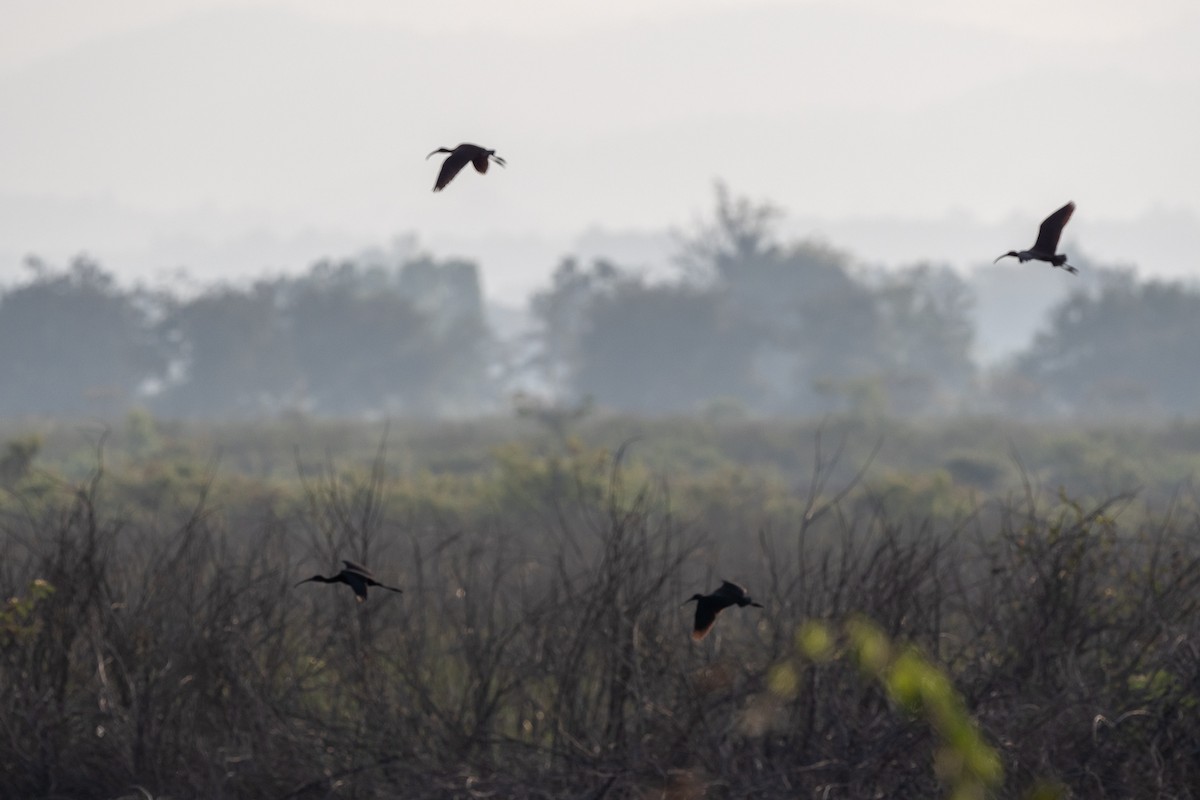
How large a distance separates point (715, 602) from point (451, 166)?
0.96 meters

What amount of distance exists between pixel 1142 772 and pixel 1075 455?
23199 mm

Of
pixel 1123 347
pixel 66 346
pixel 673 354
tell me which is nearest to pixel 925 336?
pixel 1123 347

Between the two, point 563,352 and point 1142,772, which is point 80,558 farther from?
point 563,352

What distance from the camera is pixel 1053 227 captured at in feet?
8.71

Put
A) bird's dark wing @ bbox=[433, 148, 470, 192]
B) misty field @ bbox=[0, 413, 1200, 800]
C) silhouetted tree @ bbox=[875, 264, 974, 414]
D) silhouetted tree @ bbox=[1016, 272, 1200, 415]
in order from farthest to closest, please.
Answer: silhouetted tree @ bbox=[875, 264, 974, 414] → silhouetted tree @ bbox=[1016, 272, 1200, 415] → misty field @ bbox=[0, 413, 1200, 800] → bird's dark wing @ bbox=[433, 148, 470, 192]

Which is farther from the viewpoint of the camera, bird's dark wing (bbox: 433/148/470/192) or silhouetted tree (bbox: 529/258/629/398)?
silhouetted tree (bbox: 529/258/629/398)

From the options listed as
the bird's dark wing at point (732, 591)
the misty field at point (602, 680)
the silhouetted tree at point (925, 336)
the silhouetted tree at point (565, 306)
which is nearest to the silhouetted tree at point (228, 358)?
the silhouetted tree at point (565, 306)

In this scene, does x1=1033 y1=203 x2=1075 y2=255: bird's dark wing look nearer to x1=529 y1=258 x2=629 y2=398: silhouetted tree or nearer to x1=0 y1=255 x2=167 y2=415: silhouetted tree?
x1=0 y1=255 x2=167 y2=415: silhouetted tree

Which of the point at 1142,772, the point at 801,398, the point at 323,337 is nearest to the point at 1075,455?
the point at 1142,772

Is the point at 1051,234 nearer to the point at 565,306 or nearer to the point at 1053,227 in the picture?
the point at 1053,227

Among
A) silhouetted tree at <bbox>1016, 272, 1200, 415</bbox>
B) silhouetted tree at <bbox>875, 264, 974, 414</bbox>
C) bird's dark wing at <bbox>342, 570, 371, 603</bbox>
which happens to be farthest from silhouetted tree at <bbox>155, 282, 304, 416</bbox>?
bird's dark wing at <bbox>342, 570, 371, 603</bbox>

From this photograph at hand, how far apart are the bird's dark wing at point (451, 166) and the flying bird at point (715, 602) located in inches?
35.6

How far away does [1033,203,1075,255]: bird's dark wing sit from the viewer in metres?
2.63

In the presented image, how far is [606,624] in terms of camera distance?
A: 6.18 metres
